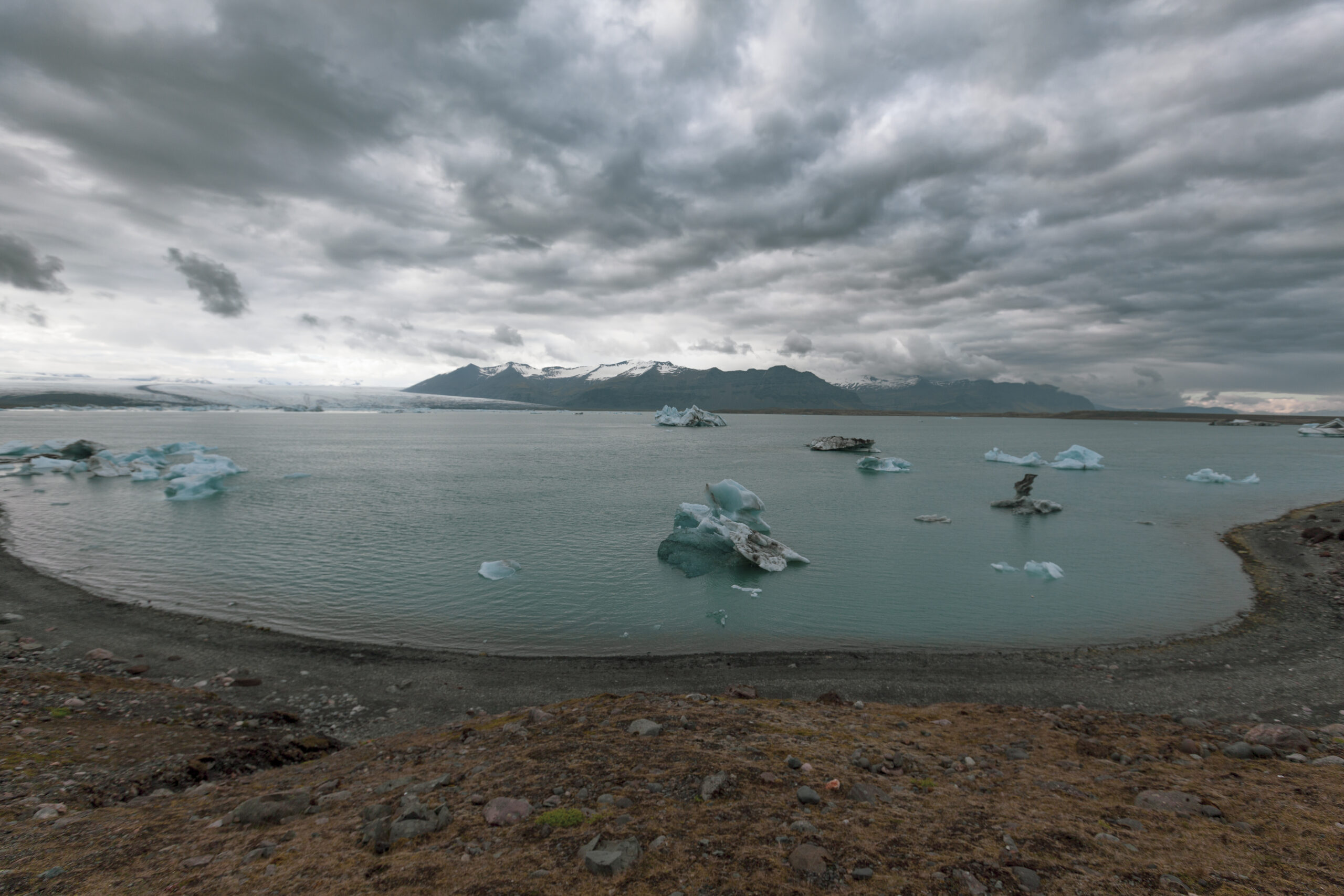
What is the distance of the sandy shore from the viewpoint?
38.1 ft

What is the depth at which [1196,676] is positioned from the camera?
1309 cm

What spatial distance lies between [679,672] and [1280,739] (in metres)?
10.6

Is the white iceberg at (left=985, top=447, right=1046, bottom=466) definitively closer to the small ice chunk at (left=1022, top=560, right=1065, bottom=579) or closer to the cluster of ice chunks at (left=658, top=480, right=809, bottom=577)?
the small ice chunk at (left=1022, top=560, right=1065, bottom=579)

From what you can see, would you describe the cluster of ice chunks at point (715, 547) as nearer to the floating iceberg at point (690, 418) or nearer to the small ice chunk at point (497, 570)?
the small ice chunk at point (497, 570)

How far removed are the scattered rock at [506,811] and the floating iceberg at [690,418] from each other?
5978 inches

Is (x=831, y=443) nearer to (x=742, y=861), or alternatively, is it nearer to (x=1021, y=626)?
(x=1021, y=626)

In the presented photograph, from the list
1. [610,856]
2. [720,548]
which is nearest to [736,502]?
[720,548]

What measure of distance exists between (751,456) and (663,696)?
70462 millimetres

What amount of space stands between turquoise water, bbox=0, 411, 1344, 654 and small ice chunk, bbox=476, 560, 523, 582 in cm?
34

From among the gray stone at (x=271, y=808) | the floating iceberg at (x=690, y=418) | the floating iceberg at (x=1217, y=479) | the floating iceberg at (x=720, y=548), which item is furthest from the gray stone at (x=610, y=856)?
the floating iceberg at (x=690, y=418)

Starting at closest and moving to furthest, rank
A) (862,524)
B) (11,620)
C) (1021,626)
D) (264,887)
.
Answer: (264,887)
(11,620)
(1021,626)
(862,524)

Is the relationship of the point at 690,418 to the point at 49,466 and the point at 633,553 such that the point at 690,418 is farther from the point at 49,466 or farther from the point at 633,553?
the point at 633,553

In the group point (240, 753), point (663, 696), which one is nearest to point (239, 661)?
point (240, 753)

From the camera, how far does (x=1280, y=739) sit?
8172 millimetres
